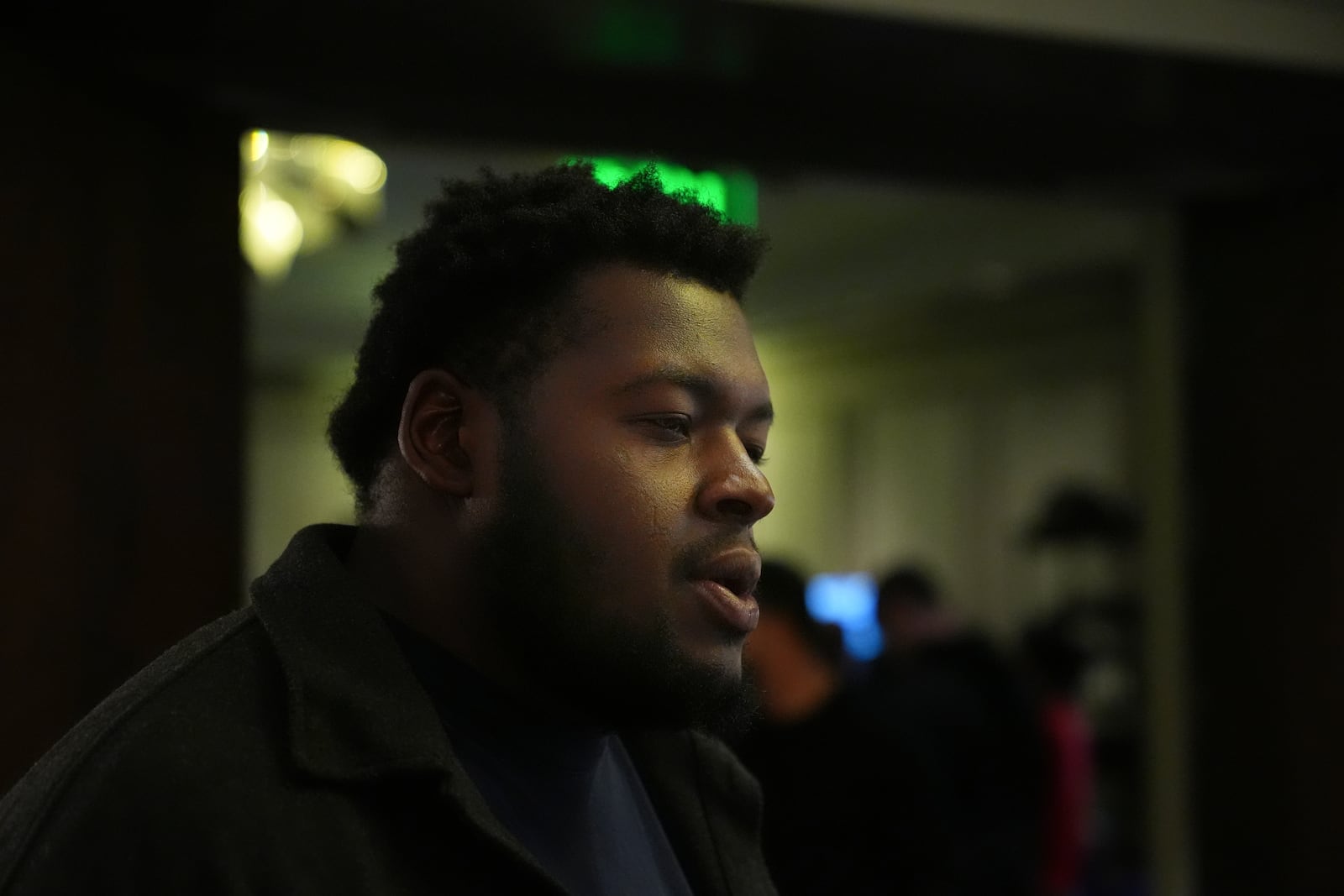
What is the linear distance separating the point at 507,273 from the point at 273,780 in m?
0.42

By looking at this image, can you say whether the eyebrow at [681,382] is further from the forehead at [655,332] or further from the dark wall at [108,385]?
the dark wall at [108,385]

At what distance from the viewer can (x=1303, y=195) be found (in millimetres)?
3650

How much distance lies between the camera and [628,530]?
982 mm

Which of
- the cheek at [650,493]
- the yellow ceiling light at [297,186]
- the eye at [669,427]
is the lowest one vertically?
the cheek at [650,493]

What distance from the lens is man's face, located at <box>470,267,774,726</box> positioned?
981 millimetres

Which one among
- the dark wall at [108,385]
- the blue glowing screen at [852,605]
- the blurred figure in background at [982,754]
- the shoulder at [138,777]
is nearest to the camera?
the shoulder at [138,777]

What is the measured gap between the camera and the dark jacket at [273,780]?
30.8 inches

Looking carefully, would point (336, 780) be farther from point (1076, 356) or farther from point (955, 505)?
point (955, 505)

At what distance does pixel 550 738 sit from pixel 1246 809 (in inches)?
129

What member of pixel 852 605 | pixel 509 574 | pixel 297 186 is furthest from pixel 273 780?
pixel 852 605

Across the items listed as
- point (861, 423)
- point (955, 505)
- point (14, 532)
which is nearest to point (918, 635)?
point (14, 532)

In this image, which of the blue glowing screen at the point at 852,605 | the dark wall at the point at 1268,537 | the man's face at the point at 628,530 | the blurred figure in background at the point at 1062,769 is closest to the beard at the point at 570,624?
the man's face at the point at 628,530

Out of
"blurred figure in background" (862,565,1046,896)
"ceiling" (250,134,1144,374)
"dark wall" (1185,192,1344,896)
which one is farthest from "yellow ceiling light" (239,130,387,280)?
"dark wall" (1185,192,1344,896)

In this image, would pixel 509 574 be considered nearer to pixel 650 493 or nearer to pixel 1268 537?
pixel 650 493
